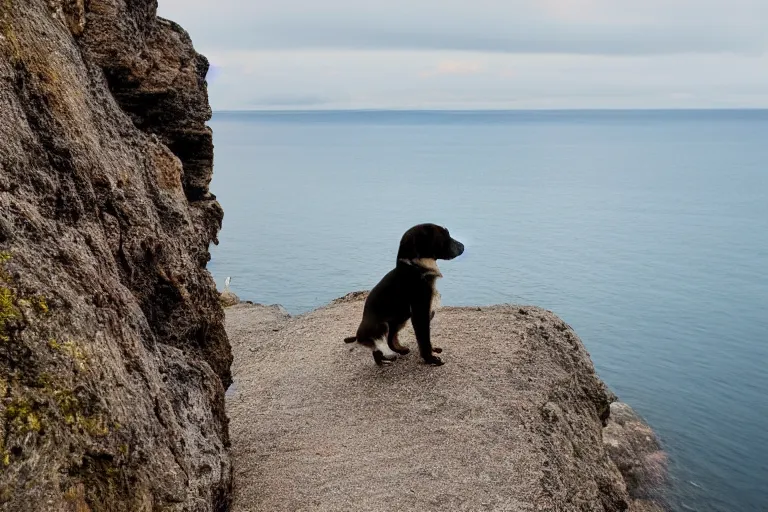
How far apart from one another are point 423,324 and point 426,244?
1130 millimetres

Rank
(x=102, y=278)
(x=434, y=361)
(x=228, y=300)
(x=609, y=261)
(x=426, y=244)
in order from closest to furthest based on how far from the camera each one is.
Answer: (x=102, y=278) → (x=426, y=244) → (x=434, y=361) → (x=228, y=300) → (x=609, y=261)

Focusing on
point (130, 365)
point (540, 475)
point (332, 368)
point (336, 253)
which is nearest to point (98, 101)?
point (130, 365)

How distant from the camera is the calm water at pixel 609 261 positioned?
2200 centimetres

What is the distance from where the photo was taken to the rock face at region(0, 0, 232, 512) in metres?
4.48

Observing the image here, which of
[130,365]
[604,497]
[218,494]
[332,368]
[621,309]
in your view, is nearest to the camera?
[130,365]

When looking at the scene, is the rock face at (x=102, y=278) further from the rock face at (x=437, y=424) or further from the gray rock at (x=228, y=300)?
the gray rock at (x=228, y=300)

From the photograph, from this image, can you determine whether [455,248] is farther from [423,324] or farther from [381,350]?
[381,350]

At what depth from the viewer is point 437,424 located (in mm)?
8938

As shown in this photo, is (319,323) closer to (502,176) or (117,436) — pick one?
(117,436)

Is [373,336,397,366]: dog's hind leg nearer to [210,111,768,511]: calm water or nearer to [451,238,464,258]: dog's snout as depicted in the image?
[451,238,464,258]: dog's snout

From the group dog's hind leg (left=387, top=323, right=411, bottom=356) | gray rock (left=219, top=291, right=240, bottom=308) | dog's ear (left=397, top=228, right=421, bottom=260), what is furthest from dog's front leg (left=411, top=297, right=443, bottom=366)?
gray rock (left=219, top=291, right=240, bottom=308)

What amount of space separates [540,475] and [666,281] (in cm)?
3626

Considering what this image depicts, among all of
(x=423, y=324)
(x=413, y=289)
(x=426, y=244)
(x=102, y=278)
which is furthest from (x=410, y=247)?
(x=102, y=278)

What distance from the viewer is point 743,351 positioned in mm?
27906
